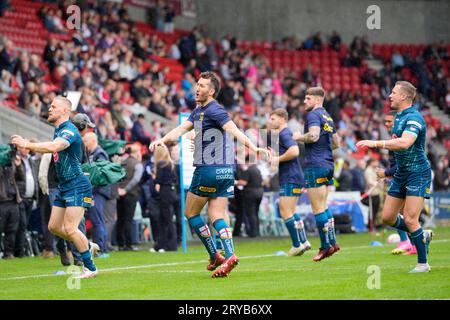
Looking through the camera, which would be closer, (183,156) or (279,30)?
(183,156)

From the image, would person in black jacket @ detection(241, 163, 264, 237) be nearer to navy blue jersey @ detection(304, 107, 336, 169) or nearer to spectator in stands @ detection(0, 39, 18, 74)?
spectator in stands @ detection(0, 39, 18, 74)

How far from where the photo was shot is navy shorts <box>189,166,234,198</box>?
12.5 metres

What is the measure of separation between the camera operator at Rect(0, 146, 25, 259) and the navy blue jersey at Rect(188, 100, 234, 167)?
7.18 meters

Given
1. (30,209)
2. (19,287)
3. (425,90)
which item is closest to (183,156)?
(30,209)

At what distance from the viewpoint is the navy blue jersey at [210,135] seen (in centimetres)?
1247

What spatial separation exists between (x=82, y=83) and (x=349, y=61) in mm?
19321

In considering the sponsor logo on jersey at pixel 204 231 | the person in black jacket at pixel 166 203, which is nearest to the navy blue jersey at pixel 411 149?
the sponsor logo on jersey at pixel 204 231

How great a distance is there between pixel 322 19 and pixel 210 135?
32.9 metres

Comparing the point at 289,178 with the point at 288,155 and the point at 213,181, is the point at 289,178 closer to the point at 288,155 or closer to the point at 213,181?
the point at 288,155

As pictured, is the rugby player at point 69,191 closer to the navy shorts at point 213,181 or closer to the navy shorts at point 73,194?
the navy shorts at point 73,194

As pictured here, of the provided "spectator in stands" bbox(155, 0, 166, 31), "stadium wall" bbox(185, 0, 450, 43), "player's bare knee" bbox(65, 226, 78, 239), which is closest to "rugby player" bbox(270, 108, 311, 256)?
"player's bare knee" bbox(65, 226, 78, 239)

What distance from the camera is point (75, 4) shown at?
3122cm

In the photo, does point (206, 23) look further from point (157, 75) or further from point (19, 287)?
point (19, 287)

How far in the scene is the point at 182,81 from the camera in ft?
109
